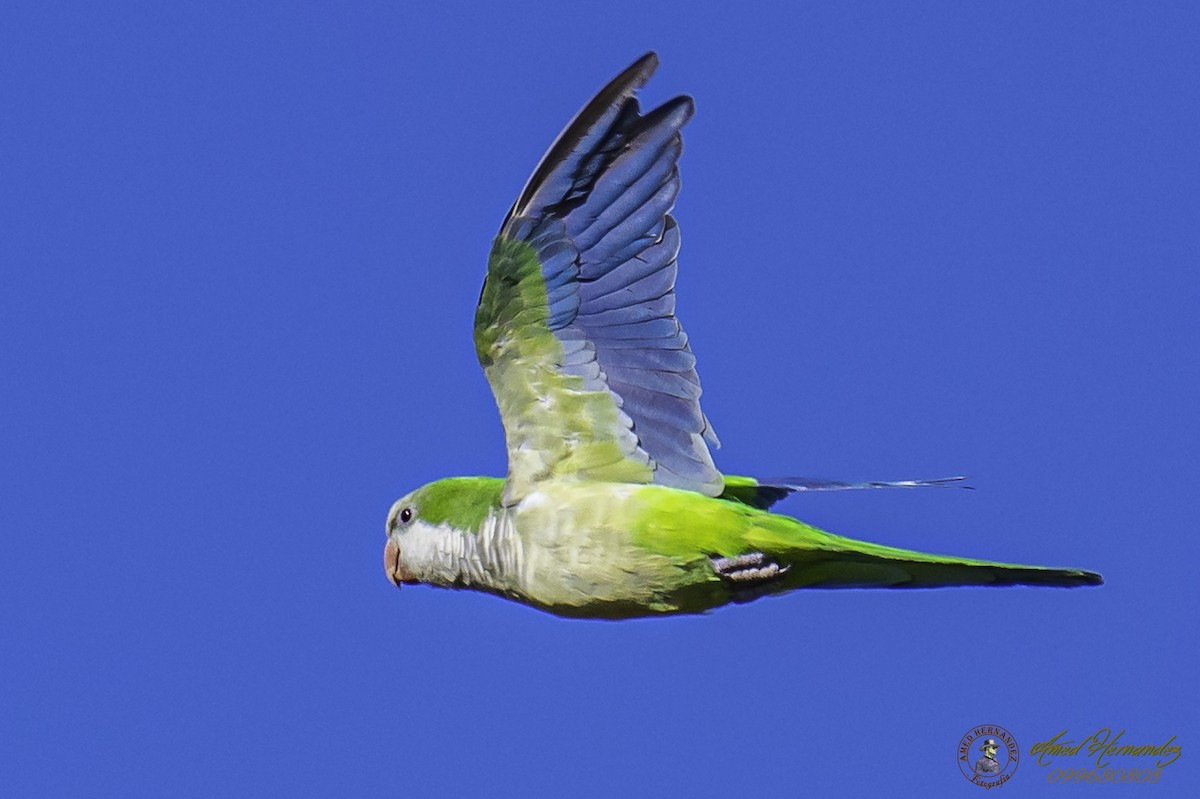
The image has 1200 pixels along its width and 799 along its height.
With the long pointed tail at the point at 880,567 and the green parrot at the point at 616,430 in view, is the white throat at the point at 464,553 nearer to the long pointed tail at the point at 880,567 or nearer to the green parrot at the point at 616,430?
the green parrot at the point at 616,430

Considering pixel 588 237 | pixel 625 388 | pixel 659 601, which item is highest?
pixel 588 237

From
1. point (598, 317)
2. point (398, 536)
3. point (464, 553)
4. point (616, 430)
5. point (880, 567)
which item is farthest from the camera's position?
point (398, 536)

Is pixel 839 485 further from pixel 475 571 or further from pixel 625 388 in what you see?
pixel 475 571

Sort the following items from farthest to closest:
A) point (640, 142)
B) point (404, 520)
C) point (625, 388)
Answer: point (404, 520), point (625, 388), point (640, 142)

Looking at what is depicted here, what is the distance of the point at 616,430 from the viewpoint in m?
7.36

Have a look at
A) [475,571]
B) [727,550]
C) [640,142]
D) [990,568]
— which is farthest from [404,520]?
[990,568]

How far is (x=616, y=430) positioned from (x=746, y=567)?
878 mm

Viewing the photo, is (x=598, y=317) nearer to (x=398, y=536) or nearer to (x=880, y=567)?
(x=880, y=567)

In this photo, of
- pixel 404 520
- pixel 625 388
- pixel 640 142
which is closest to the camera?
pixel 640 142

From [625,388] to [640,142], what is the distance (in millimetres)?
1156

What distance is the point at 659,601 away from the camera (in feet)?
23.7

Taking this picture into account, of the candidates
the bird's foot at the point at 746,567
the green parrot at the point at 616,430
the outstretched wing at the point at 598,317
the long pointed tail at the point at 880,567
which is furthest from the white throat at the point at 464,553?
the long pointed tail at the point at 880,567

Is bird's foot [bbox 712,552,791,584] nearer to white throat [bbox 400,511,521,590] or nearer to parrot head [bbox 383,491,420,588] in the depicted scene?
white throat [bbox 400,511,521,590]

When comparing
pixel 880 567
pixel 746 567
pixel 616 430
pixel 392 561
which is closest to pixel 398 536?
pixel 392 561
